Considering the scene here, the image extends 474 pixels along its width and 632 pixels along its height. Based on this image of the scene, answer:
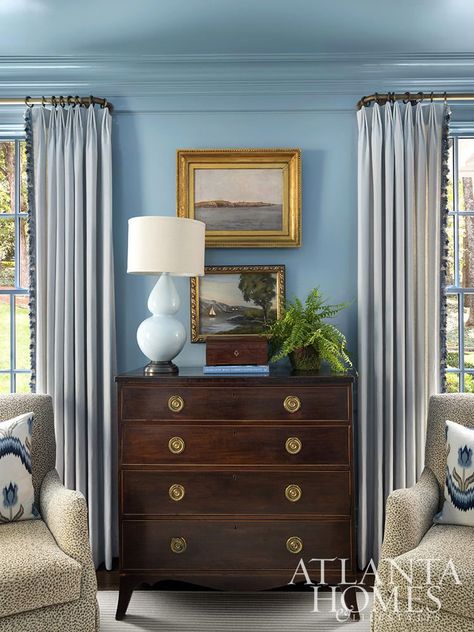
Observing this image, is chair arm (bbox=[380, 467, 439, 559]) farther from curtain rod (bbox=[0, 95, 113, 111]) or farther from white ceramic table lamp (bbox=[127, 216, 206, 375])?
curtain rod (bbox=[0, 95, 113, 111])

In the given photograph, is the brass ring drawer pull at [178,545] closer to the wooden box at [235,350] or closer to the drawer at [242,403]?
the drawer at [242,403]

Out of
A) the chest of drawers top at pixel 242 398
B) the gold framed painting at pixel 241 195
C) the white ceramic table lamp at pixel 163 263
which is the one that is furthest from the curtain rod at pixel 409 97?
the chest of drawers top at pixel 242 398

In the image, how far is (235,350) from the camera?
8.44ft

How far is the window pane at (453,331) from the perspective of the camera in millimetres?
3275

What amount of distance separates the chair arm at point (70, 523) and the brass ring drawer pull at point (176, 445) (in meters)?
0.46

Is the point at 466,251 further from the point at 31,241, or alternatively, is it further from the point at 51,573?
the point at 51,573

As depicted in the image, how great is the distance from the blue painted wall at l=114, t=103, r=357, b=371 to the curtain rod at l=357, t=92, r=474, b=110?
0.14 metres

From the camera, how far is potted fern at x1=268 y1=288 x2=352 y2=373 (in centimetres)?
261

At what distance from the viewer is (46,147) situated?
3.04 m

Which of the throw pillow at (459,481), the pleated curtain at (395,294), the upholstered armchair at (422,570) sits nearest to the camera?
the upholstered armchair at (422,570)

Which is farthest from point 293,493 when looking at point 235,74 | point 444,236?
point 235,74

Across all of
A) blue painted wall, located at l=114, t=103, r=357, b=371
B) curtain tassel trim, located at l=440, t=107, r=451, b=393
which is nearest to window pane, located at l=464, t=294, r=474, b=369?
curtain tassel trim, located at l=440, t=107, r=451, b=393

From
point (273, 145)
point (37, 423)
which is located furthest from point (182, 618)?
point (273, 145)

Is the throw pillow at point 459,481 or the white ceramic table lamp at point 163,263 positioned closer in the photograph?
the throw pillow at point 459,481
